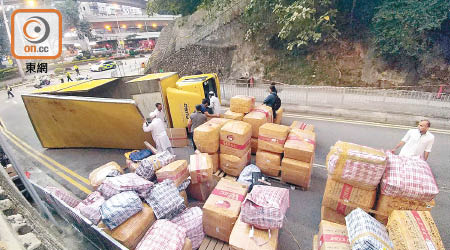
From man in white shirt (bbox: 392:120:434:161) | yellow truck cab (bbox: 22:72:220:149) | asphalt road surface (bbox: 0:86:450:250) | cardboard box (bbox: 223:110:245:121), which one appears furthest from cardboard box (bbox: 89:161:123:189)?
man in white shirt (bbox: 392:120:434:161)

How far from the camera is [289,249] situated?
3.49m

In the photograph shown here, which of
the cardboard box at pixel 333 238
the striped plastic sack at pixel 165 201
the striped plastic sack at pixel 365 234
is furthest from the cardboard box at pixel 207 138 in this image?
the striped plastic sack at pixel 365 234

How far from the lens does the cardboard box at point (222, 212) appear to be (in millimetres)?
3363

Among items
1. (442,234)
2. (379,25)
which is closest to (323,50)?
(379,25)

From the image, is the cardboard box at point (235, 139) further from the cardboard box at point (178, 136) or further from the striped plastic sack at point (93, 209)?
the striped plastic sack at point (93, 209)

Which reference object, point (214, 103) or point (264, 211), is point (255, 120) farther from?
point (264, 211)

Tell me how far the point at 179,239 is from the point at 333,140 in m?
6.19

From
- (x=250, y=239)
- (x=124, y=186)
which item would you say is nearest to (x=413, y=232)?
(x=250, y=239)

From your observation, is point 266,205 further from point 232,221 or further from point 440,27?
point 440,27

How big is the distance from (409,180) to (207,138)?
3.64m

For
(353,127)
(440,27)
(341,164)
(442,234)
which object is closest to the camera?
(341,164)

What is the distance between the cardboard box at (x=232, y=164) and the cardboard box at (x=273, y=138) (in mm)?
644

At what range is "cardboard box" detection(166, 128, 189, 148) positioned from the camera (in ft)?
23.5

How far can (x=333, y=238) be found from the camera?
270 cm
